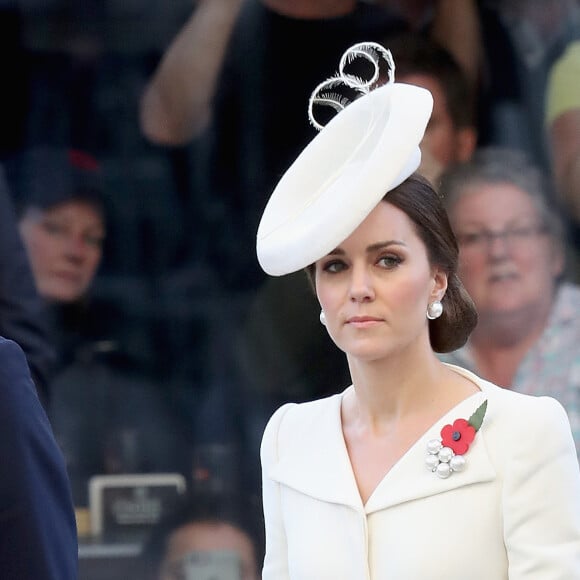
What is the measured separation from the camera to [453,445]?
7.80ft

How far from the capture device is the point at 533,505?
2266 mm

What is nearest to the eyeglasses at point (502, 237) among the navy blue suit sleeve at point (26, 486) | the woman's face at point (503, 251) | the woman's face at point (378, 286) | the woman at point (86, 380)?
the woman's face at point (503, 251)

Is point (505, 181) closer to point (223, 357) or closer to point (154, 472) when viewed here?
point (223, 357)

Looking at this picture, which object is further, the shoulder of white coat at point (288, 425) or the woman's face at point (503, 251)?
the woman's face at point (503, 251)

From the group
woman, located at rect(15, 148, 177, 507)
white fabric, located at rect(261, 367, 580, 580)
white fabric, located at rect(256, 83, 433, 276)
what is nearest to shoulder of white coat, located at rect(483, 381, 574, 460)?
white fabric, located at rect(261, 367, 580, 580)

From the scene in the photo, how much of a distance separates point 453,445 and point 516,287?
2.21m

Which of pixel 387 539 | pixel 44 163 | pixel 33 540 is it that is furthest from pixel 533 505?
pixel 44 163

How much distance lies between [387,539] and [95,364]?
2.37 metres

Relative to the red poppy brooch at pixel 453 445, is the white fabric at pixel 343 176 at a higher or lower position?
higher

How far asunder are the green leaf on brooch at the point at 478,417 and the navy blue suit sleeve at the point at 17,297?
5.13ft

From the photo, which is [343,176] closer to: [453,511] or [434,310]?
[434,310]

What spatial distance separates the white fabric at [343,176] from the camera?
233 centimetres

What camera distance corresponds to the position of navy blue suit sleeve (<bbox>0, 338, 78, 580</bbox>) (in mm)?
1754

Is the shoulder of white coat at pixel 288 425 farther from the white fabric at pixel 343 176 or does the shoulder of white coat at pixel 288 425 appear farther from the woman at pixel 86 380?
the woman at pixel 86 380
